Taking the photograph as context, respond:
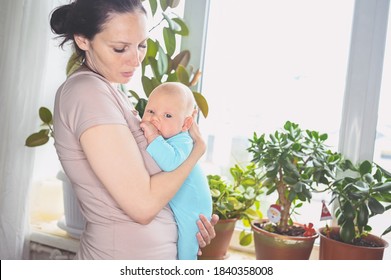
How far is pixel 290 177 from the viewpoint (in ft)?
5.15

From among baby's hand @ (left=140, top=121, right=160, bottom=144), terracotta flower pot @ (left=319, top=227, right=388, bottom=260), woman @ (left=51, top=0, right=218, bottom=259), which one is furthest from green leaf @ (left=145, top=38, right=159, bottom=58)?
terracotta flower pot @ (left=319, top=227, right=388, bottom=260)

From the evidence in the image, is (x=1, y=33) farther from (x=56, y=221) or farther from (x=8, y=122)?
(x=56, y=221)

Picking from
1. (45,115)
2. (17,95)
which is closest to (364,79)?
(45,115)

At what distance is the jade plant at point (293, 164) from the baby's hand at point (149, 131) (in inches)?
27.9

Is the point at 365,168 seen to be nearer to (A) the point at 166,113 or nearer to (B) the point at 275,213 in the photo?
(B) the point at 275,213

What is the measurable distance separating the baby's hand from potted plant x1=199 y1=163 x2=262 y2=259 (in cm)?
77

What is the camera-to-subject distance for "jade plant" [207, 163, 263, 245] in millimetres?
1755

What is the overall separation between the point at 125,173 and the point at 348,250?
1.00 metres

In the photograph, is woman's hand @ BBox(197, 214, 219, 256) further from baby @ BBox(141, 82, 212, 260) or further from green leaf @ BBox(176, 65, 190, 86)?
green leaf @ BBox(176, 65, 190, 86)

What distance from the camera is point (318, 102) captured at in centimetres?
199

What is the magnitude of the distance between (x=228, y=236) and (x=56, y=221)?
106cm

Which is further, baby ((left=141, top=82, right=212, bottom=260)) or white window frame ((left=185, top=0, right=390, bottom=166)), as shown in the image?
white window frame ((left=185, top=0, right=390, bottom=166))

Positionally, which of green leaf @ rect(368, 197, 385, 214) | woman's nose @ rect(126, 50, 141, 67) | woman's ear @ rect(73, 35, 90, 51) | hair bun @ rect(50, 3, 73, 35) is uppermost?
hair bun @ rect(50, 3, 73, 35)
